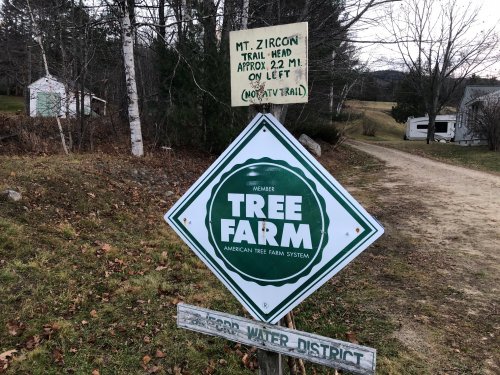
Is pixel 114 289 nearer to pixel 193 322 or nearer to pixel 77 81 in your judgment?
pixel 193 322

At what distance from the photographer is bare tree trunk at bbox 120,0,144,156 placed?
1055 cm

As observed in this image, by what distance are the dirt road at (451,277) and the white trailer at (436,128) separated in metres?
41.5

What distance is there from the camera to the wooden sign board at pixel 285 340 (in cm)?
176

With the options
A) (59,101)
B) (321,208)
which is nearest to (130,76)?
(59,101)

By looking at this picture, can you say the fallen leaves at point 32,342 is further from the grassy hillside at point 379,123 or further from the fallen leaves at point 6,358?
the grassy hillside at point 379,123

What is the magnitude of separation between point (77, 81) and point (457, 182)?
40.8ft

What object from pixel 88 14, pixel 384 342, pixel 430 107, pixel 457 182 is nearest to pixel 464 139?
pixel 430 107

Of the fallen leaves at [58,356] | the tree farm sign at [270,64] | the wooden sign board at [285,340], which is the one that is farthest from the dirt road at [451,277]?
the fallen leaves at [58,356]

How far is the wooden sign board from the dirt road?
217 centimetres

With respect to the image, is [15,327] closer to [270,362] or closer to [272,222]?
[270,362]

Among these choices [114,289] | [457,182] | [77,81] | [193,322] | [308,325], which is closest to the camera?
[193,322]

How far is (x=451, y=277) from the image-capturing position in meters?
5.56

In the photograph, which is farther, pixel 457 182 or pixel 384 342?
pixel 457 182

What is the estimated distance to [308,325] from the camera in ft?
13.9
